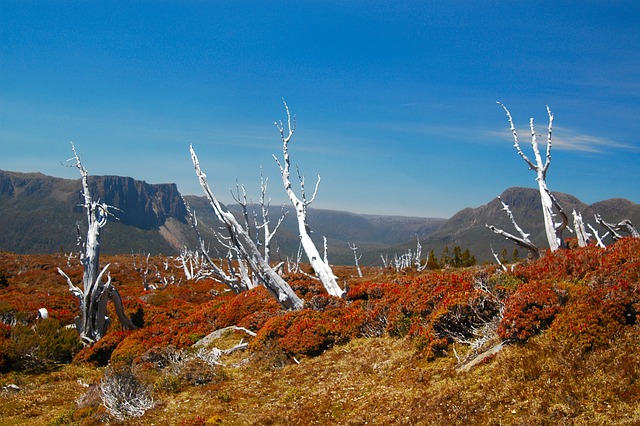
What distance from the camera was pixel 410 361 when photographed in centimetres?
1005

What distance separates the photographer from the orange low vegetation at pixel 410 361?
6.84 m

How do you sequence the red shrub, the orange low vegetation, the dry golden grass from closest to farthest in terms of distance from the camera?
the dry golden grass → the orange low vegetation → the red shrub

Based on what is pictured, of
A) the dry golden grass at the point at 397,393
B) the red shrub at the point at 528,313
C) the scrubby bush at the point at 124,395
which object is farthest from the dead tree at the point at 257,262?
the red shrub at the point at 528,313

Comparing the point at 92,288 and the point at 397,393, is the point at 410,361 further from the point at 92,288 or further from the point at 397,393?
the point at 92,288

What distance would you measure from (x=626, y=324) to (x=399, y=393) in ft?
14.0

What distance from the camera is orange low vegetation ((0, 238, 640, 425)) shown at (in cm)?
684

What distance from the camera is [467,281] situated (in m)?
13.2

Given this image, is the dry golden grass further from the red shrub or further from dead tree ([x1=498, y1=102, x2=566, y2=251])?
dead tree ([x1=498, y1=102, x2=566, y2=251])

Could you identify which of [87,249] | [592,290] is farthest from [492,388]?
[87,249]

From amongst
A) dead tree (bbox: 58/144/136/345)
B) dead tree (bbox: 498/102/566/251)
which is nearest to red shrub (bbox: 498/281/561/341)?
dead tree (bbox: 498/102/566/251)

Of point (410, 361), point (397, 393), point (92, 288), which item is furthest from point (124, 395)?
point (92, 288)

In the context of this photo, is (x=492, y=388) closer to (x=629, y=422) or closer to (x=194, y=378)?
(x=629, y=422)

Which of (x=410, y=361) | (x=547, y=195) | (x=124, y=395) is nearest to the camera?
(x=410, y=361)

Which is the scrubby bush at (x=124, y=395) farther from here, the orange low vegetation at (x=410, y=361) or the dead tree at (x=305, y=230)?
the dead tree at (x=305, y=230)
